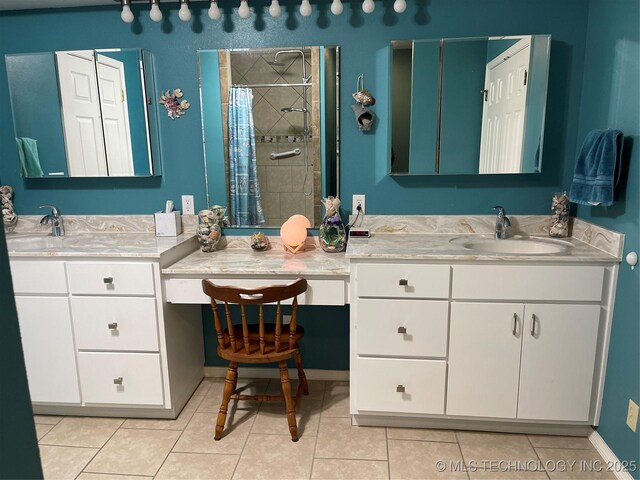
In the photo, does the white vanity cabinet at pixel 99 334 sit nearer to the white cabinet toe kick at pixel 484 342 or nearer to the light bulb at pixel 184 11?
the white cabinet toe kick at pixel 484 342

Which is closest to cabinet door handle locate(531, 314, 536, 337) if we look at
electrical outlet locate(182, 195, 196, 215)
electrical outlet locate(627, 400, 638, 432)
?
electrical outlet locate(627, 400, 638, 432)

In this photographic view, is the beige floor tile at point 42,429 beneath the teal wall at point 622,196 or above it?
beneath

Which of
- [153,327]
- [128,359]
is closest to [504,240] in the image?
[153,327]

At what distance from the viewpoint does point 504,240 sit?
7.62ft

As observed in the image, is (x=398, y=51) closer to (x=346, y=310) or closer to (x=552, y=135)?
(x=552, y=135)

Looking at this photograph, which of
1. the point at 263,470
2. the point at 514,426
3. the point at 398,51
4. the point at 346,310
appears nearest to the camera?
the point at 263,470

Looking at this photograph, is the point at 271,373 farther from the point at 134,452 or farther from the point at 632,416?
the point at 632,416

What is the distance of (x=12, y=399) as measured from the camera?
0.70 m

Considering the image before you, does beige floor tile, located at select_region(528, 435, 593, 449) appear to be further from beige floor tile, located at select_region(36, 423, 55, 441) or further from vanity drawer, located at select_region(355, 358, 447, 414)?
beige floor tile, located at select_region(36, 423, 55, 441)

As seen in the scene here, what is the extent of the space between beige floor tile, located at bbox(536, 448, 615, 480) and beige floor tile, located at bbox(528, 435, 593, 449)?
28 millimetres

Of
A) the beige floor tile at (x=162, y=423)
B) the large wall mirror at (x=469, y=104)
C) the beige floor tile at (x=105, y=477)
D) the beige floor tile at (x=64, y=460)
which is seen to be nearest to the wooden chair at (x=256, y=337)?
the beige floor tile at (x=162, y=423)

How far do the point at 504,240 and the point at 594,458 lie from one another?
1052 millimetres

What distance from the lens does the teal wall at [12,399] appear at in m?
0.68

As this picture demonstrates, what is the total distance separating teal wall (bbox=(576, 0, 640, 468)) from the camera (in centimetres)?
176
